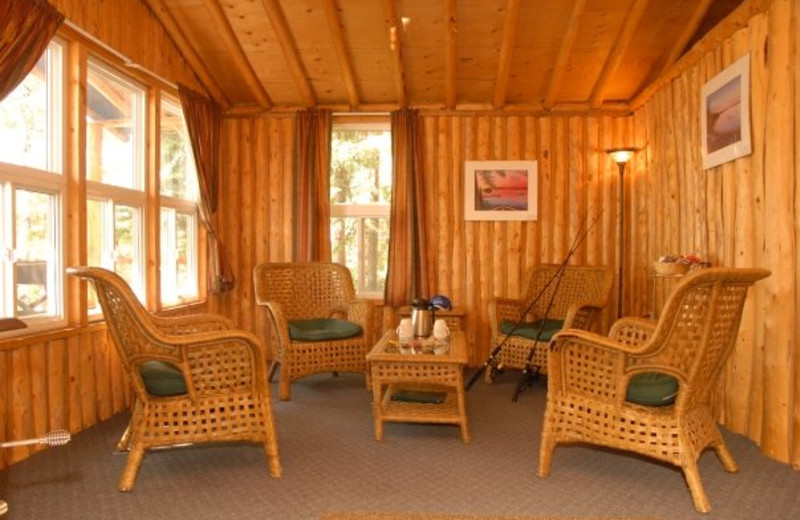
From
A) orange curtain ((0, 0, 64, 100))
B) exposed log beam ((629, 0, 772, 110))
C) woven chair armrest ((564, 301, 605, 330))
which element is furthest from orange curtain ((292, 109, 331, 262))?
exposed log beam ((629, 0, 772, 110))

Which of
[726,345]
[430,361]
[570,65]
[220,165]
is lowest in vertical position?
[430,361]

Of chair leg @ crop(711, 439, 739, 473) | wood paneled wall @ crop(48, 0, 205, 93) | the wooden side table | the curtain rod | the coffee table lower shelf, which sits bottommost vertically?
chair leg @ crop(711, 439, 739, 473)

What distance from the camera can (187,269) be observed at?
514 cm

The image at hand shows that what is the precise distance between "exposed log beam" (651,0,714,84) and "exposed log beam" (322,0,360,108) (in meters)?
2.68

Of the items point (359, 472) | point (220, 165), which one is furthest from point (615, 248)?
point (220, 165)

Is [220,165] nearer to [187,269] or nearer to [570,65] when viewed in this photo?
[187,269]

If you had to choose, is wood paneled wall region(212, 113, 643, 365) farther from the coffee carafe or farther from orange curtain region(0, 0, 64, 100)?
orange curtain region(0, 0, 64, 100)

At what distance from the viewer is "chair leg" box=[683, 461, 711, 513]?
233cm

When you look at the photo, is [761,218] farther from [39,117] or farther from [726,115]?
[39,117]

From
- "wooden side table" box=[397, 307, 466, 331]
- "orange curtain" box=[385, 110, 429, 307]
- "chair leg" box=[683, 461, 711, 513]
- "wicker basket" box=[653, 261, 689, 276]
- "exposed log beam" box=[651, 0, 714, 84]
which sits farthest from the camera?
"orange curtain" box=[385, 110, 429, 307]

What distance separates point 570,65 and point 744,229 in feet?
7.49

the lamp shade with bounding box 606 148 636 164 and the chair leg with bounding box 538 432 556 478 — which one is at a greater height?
Result: the lamp shade with bounding box 606 148 636 164

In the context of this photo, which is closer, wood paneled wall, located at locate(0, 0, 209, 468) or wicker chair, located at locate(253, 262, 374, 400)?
wood paneled wall, located at locate(0, 0, 209, 468)

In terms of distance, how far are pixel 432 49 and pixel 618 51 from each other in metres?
1.55
